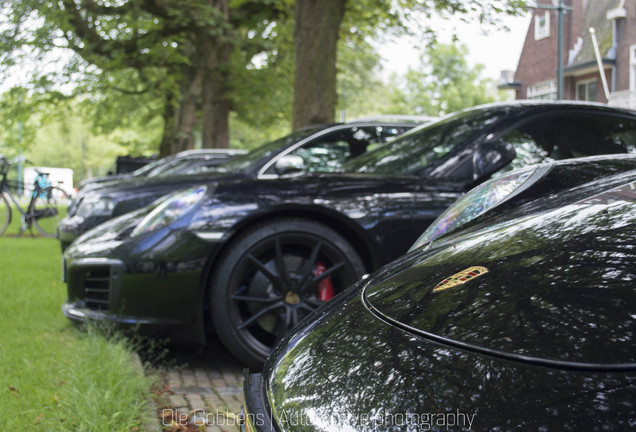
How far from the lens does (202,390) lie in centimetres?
345

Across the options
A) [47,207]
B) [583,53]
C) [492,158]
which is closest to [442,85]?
[583,53]

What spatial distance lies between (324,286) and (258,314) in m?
0.40

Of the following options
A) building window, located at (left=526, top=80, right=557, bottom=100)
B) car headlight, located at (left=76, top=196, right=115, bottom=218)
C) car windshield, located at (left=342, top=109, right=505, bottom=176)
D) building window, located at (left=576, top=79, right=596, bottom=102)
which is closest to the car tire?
car windshield, located at (left=342, top=109, right=505, bottom=176)

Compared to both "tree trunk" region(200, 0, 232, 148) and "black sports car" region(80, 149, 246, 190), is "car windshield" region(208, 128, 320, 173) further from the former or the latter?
"tree trunk" region(200, 0, 232, 148)

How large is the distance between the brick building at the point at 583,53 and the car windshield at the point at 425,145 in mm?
1472

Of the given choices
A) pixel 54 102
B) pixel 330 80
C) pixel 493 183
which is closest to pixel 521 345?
pixel 493 183

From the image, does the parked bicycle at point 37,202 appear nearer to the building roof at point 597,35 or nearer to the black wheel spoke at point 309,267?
the building roof at point 597,35

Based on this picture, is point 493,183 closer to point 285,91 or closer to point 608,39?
point 608,39

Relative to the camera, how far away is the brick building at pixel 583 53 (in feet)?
22.9

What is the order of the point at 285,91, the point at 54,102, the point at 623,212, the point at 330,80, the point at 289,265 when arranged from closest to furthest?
the point at 623,212
the point at 289,265
the point at 330,80
the point at 54,102
the point at 285,91

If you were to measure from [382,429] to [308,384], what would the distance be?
299mm

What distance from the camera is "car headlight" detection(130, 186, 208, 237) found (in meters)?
3.65

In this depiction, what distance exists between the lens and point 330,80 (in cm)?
1005

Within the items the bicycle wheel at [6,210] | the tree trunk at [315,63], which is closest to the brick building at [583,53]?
the tree trunk at [315,63]
